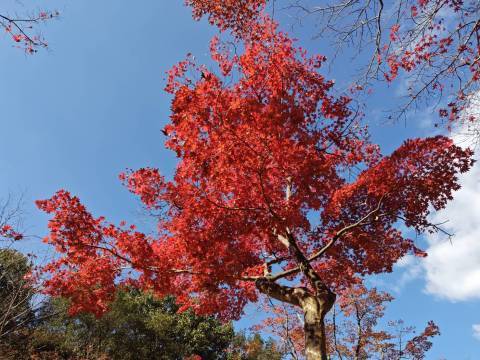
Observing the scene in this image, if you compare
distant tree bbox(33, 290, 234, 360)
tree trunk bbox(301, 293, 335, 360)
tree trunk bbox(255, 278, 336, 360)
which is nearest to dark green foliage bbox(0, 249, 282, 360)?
distant tree bbox(33, 290, 234, 360)

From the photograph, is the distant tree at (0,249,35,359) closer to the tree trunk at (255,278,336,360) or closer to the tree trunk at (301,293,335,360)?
the tree trunk at (255,278,336,360)

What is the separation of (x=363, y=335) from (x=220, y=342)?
13.0m

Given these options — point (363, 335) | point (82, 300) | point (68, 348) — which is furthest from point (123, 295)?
point (82, 300)

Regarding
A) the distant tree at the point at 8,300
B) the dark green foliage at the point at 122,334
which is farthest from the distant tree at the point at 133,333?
the distant tree at the point at 8,300

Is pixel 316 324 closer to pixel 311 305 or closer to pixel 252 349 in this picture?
pixel 311 305

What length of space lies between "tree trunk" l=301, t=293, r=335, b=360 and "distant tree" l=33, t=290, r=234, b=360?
18293 mm

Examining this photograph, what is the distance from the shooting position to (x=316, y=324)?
28.1ft

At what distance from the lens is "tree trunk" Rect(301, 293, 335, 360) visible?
8.22m

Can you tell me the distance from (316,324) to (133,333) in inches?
868

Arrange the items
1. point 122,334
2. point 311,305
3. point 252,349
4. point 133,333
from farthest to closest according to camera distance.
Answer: point 252,349, point 133,333, point 122,334, point 311,305

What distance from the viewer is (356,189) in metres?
9.84

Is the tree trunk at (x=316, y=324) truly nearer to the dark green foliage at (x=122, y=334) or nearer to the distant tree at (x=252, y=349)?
the dark green foliage at (x=122, y=334)

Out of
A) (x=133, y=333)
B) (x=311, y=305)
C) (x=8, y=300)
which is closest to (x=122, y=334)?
(x=133, y=333)

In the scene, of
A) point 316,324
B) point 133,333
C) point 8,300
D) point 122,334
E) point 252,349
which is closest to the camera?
point 316,324
